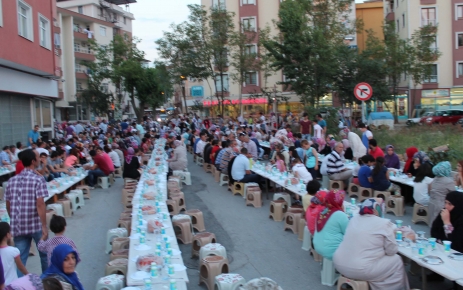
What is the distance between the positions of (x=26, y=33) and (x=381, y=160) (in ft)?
49.3

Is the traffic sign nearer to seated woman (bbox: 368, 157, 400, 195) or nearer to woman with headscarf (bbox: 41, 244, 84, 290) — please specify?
seated woman (bbox: 368, 157, 400, 195)

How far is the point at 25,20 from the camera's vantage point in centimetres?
1892

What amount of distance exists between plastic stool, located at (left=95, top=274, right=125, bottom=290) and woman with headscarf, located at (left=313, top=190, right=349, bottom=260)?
106 inches

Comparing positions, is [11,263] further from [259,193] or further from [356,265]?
[259,193]

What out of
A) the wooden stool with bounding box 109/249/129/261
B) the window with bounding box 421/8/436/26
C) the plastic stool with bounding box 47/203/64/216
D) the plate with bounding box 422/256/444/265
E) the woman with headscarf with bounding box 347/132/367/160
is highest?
the window with bounding box 421/8/436/26

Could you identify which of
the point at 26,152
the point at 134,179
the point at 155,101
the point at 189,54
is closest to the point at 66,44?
the point at 155,101

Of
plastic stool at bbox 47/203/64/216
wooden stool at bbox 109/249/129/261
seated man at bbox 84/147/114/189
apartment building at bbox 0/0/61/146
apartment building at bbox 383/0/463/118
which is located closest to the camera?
wooden stool at bbox 109/249/129/261

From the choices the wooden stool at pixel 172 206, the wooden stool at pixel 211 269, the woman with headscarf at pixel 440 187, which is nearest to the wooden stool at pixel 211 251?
the wooden stool at pixel 211 269

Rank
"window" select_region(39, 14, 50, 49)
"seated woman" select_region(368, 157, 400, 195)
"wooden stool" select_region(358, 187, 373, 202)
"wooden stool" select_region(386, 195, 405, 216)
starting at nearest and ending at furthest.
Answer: "wooden stool" select_region(386, 195, 405, 216) < "seated woman" select_region(368, 157, 400, 195) < "wooden stool" select_region(358, 187, 373, 202) < "window" select_region(39, 14, 50, 49)

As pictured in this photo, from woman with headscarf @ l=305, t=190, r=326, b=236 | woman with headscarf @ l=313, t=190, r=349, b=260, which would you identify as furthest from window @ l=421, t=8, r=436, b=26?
woman with headscarf @ l=313, t=190, r=349, b=260

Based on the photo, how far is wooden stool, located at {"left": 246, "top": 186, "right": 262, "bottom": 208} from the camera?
11.9 meters

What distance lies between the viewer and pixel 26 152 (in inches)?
243

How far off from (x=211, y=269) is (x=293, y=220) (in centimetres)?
327

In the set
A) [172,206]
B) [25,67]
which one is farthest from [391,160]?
[25,67]
